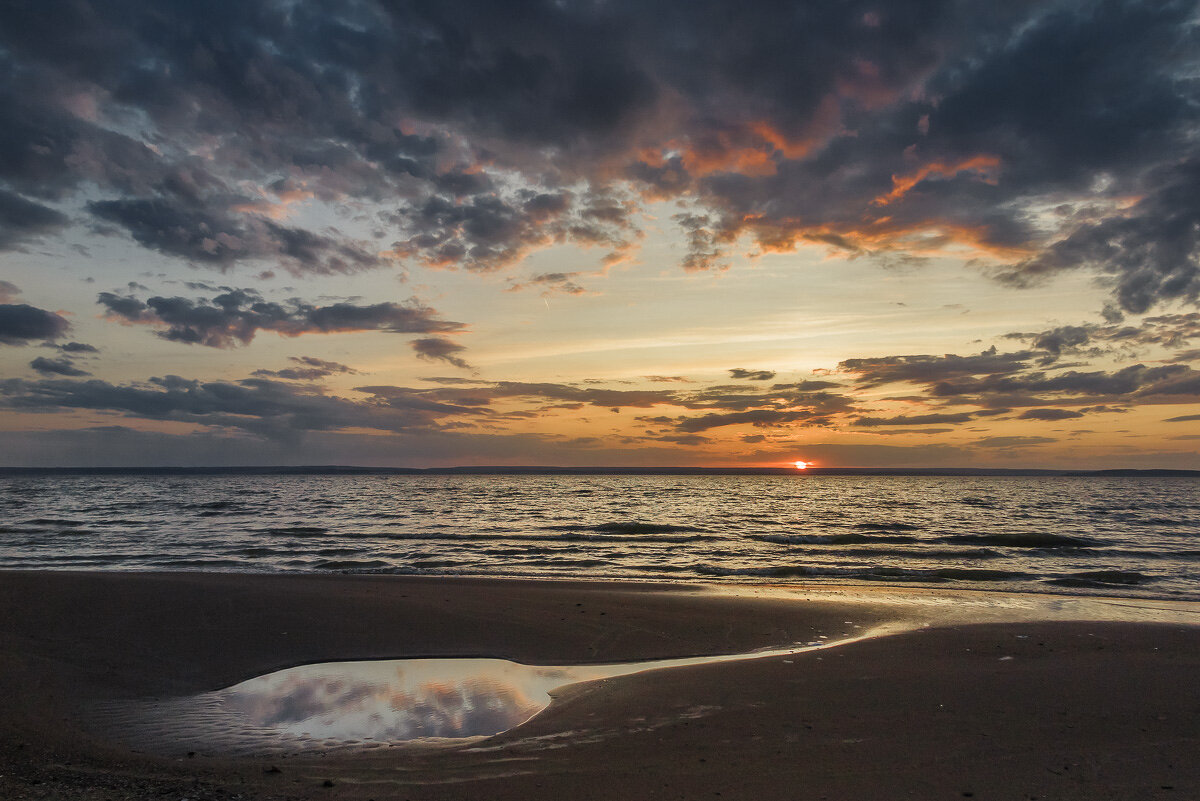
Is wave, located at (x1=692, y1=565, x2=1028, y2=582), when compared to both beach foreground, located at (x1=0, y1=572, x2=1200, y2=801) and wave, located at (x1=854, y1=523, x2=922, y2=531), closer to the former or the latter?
beach foreground, located at (x1=0, y1=572, x2=1200, y2=801)

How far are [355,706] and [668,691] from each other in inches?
163

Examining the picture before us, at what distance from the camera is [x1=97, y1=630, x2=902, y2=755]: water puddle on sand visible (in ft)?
22.8

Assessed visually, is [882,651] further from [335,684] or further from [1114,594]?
[1114,594]

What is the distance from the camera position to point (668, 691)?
8.72m

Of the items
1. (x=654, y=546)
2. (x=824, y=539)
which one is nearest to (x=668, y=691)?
(x=654, y=546)

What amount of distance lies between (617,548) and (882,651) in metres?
18.6

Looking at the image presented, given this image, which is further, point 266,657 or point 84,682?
point 266,657

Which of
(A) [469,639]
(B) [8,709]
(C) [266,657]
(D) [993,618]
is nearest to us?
(B) [8,709]

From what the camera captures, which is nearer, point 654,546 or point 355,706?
point 355,706

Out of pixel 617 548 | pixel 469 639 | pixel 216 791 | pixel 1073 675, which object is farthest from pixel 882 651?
pixel 617 548

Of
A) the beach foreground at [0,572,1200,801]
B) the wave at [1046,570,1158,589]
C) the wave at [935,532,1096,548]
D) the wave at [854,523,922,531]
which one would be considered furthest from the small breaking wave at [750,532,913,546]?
the beach foreground at [0,572,1200,801]

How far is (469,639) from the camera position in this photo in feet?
39.5

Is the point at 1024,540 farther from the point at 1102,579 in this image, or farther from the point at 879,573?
the point at 879,573

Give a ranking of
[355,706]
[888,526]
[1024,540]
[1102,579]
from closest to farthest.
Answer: [355,706]
[1102,579]
[1024,540]
[888,526]
